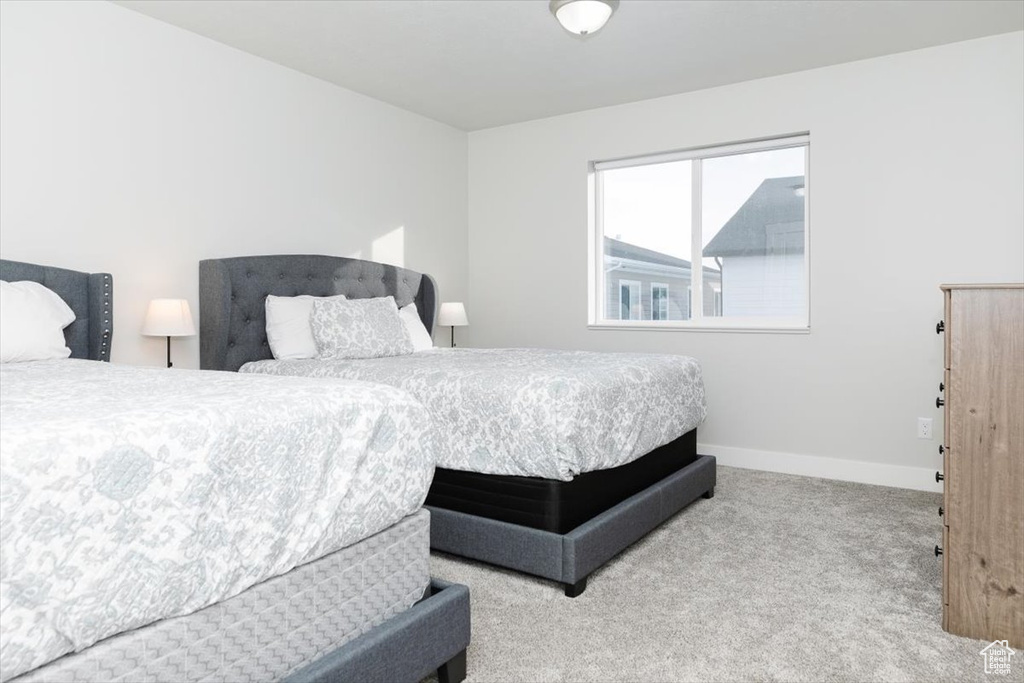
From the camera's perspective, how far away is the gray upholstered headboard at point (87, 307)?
2844 millimetres

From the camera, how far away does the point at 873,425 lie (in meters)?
3.88

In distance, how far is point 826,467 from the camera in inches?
158

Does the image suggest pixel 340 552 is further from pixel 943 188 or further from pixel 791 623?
pixel 943 188

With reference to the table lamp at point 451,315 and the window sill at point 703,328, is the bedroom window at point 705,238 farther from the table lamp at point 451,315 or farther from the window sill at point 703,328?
the table lamp at point 451,315

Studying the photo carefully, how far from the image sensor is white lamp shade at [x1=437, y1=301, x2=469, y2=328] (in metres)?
4.82

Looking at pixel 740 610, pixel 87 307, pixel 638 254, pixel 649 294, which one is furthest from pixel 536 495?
pixel 638 254

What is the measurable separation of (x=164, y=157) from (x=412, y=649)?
9.17 ft

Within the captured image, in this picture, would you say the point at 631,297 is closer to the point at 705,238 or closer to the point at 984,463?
the point at 705,238

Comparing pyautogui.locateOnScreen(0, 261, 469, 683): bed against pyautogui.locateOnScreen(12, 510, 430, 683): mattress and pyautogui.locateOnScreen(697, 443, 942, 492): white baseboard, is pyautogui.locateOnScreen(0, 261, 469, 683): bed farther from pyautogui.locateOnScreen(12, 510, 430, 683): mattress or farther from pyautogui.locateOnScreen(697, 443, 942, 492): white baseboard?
pyautogui.locateOnScreen(697, 443, 942, 492): white baseboard

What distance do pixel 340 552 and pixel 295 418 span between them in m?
0.32

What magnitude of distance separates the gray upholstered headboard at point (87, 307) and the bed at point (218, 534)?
1151 millimetres

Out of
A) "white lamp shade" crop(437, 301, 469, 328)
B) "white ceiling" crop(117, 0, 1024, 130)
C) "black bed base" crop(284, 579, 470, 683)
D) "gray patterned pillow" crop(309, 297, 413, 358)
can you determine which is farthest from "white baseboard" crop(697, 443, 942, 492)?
"black bed base" crop(284, 579, 470, 683)

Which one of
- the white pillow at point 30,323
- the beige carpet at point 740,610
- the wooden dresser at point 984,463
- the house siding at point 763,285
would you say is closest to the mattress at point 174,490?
the beige carpet at point 740,610
